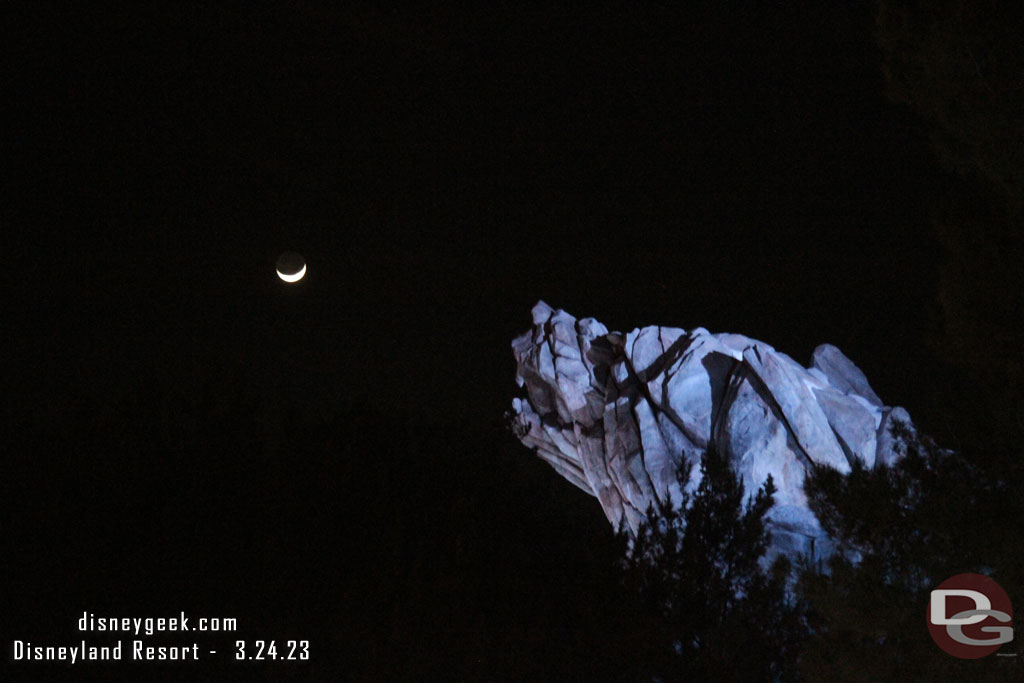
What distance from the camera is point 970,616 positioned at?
4.99 meters

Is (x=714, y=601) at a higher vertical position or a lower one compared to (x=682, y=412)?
lower

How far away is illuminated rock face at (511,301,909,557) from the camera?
12570 mm

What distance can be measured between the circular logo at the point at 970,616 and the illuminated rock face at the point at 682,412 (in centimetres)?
589

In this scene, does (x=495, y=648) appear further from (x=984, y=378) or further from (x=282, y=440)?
(x=984, y=378)

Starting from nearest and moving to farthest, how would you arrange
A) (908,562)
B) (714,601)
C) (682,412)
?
1. (908,562)
2. (714,601)
3. (682,412)

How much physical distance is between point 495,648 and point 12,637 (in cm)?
284

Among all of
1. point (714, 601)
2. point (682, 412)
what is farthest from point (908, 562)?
point (682, 412)

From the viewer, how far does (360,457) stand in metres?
7.22

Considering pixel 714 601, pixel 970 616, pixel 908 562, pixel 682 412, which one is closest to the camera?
pixel 970 616

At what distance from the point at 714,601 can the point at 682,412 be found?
683 cm

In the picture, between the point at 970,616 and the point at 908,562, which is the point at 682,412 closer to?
the point at 908,562

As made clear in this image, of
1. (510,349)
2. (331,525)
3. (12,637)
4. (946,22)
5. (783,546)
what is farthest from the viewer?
(510,349)

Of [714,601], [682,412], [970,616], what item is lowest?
[970,616]

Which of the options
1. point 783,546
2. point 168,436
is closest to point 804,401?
point 783,546
